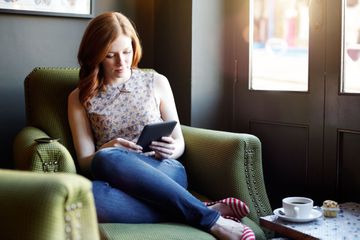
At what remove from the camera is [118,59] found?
6.22 feet

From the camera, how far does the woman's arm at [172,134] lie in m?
1.79

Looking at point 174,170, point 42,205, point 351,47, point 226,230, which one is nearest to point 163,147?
point 174,170

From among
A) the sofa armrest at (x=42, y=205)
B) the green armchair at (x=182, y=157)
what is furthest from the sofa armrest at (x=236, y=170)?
the sofa armrest at (x=42, y=205)

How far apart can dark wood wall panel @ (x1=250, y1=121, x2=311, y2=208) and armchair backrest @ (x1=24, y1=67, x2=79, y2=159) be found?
94 centimetres

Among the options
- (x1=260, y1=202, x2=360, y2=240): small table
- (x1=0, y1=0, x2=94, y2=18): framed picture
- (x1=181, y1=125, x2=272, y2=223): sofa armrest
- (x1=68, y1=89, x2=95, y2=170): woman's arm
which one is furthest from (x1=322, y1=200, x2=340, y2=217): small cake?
(x1=0, y1=0, x2=94, y2=18): framed picture

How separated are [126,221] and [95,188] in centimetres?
14

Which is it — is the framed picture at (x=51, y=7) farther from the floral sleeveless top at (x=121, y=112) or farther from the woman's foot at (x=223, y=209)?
the woman's foot at (x=223, y=209)

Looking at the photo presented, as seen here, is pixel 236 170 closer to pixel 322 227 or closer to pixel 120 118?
pixel 322 227

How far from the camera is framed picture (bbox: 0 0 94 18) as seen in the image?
227 cm

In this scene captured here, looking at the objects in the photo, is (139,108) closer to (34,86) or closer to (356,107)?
(34,86)

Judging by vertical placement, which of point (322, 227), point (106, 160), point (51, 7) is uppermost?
point (51, 7)

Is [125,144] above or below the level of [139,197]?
above

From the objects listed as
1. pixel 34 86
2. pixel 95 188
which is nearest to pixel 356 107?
pixel 95 188

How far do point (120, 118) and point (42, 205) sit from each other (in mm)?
1080
